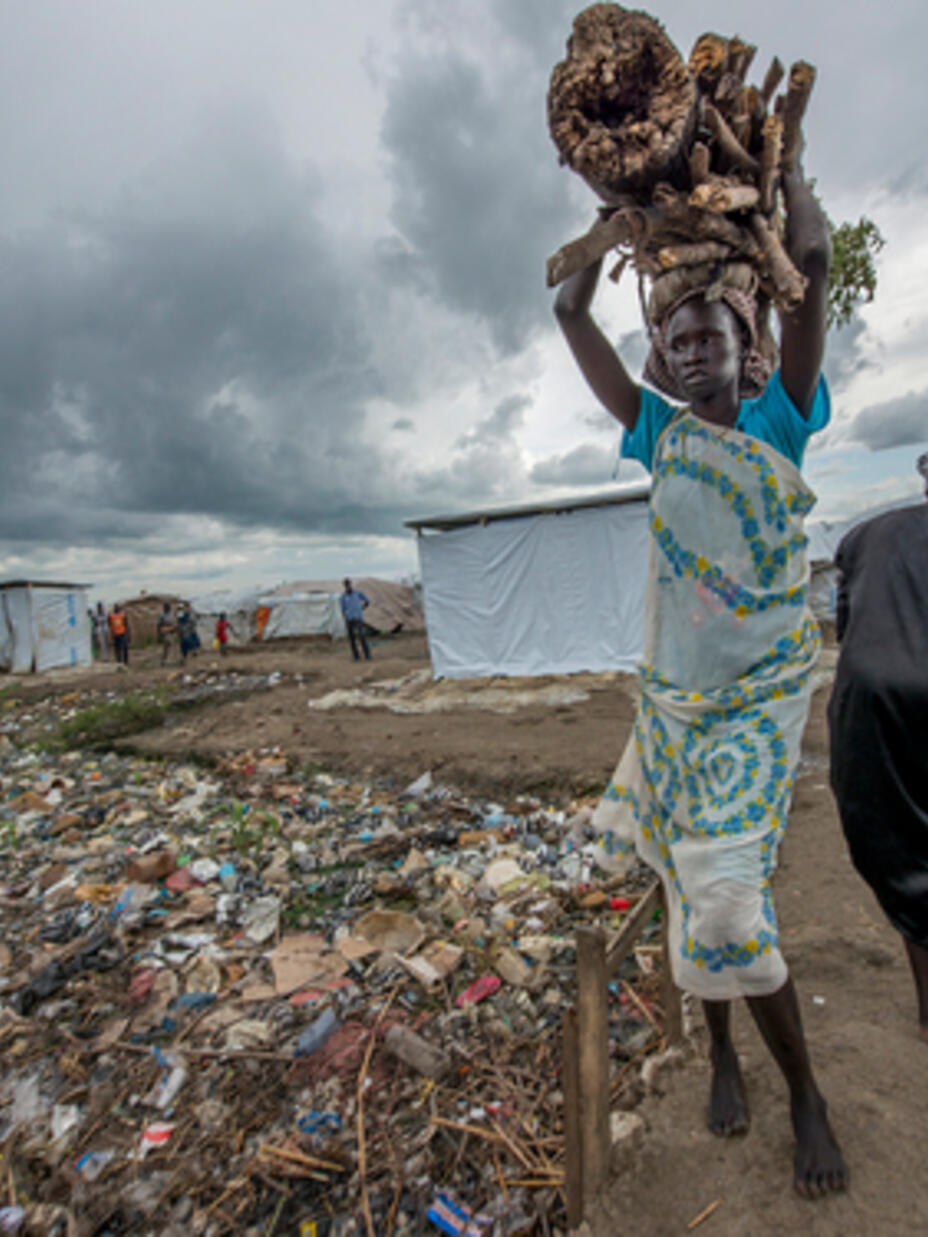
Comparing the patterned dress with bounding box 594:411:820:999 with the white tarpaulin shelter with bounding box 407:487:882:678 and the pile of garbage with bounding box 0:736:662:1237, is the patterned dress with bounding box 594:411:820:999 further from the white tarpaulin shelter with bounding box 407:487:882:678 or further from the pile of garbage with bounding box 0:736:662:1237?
the white tarpaulin shelter with bounding box 407:487:882:678

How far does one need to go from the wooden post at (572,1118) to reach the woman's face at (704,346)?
1.35 meters

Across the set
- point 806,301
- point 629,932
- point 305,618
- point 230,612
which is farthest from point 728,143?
point 230,612

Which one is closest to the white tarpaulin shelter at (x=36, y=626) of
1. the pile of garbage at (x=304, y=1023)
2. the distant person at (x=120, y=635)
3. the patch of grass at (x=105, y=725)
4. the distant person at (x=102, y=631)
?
the distant person at (x=102, y=631)

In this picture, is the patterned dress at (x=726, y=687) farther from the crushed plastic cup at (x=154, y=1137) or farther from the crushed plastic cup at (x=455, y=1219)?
the crushed plastic cup at (x=154, y=1137)

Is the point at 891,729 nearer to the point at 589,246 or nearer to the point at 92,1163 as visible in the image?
the point at 589,246

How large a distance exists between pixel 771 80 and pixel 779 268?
472 millimetres

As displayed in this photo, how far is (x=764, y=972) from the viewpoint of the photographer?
4.32 feet

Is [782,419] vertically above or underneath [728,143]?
underneath

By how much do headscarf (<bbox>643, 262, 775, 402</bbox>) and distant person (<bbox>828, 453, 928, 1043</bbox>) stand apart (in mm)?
692

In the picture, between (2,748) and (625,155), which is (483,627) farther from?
(625,155)

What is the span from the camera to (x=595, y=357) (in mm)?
1721

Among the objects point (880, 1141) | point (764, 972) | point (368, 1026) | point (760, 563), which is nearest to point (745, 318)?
point (760, 563)

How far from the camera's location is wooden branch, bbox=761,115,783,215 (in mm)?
1371

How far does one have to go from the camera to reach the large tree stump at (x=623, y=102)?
51.5 inches
